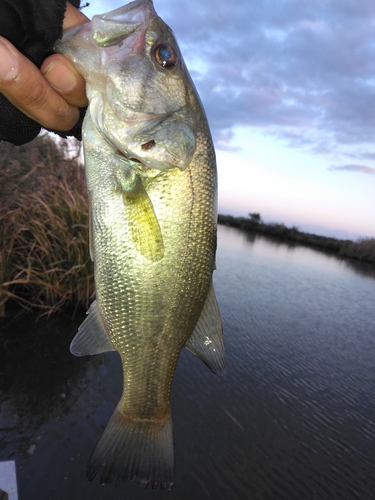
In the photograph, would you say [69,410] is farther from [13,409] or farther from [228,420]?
[228,420]

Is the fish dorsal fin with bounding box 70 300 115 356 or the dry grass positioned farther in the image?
the dry grass

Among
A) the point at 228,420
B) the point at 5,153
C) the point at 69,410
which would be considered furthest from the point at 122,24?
the point at 5,153

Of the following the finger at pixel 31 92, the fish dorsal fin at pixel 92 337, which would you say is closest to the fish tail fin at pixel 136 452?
the fish dorsal fin at pixel 92 337

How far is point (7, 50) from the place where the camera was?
1.36 metres

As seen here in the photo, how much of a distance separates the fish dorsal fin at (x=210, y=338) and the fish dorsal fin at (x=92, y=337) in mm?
435

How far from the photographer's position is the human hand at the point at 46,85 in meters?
1.39

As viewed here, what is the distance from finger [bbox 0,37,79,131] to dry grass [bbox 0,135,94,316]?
4008 millimetres

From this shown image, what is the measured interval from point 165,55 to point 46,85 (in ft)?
1.81

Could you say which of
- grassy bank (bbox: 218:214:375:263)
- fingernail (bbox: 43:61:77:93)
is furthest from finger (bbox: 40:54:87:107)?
grassy bank (bbox: 218:214:375:263)

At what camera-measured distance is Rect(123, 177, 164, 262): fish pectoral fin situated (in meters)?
1.65

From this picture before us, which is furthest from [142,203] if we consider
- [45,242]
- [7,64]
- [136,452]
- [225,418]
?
[45,242]

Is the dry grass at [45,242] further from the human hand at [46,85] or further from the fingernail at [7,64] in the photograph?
the fingernail at [7,64]

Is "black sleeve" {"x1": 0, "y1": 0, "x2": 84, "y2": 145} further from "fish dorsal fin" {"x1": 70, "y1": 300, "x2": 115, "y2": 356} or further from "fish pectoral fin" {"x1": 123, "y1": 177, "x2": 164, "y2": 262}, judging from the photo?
"fish dorsal fin" {"x1": 70, "y1": 300, "x2": 115, "y2": 356}

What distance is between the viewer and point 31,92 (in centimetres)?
150
